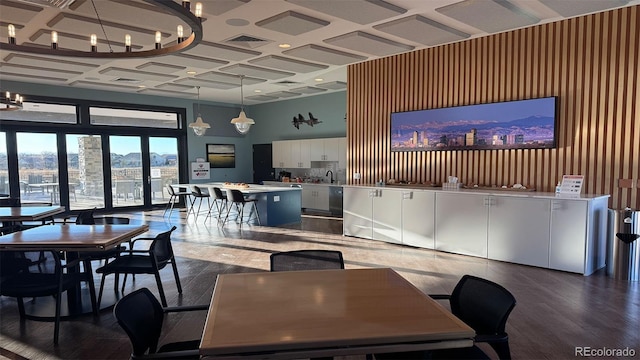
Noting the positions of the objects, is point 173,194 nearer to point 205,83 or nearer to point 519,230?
point 205,83

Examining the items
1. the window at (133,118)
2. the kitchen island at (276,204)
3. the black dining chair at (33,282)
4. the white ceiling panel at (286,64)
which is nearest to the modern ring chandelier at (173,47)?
the black dining chair at (33,282)

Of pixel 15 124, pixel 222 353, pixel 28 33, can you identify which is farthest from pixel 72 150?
pixel 222 353

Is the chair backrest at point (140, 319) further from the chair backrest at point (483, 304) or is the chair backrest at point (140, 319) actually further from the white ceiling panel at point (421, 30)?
the white ceiling panel at point (421, 30)

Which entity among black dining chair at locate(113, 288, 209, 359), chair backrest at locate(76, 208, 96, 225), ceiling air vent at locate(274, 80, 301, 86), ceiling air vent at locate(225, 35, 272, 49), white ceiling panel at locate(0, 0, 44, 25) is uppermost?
ceiling air vent at locate(274, 80, 301, 86)

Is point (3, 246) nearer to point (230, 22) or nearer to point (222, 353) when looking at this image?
point (222, 353)

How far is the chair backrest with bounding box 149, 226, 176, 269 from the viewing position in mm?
3846

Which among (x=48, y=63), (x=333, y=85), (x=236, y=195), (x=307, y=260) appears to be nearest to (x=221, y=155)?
(x=333, y=85)

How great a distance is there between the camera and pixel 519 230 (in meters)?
5.40

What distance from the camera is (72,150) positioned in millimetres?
10180

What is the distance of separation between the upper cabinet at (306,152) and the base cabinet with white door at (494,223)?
3.24m

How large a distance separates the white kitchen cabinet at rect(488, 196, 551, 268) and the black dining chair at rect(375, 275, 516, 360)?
3405mm

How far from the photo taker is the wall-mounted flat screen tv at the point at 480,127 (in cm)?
566

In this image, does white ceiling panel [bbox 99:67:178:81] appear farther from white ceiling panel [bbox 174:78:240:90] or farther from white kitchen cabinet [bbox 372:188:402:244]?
white kitchen cabinet [bbox 372:188:402:244]

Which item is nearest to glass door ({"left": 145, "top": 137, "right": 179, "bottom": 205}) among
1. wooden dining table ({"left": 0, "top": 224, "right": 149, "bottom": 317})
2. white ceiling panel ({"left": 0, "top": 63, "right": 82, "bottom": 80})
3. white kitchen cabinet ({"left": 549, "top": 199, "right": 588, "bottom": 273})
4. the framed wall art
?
the framed wall art
